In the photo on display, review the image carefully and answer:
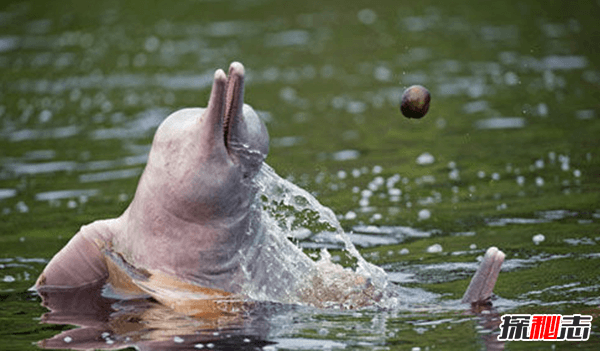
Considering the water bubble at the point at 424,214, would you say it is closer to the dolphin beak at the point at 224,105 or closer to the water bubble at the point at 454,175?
the water bubble at the point at 454,175

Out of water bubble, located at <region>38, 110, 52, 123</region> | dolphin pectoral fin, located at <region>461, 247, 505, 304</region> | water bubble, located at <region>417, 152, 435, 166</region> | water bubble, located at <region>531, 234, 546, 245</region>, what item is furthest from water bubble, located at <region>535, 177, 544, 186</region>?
water bubble, located at <region>38, 110, 52, 123</region>

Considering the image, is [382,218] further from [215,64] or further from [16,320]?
[215,64]

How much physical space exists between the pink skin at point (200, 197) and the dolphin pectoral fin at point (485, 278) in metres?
1.48

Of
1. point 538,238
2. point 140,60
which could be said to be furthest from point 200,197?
point 140,60

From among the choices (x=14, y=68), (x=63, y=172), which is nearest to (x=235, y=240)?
(x=63, y=172)

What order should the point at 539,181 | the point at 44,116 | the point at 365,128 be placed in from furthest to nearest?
1. the point at 44,116
2. the point at 365,128
3. the point at 539,181

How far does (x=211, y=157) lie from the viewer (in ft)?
23.9

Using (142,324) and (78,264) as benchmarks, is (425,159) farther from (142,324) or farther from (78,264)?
(142,324)

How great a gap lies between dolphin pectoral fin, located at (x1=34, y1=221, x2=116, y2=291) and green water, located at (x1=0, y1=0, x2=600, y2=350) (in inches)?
9.7

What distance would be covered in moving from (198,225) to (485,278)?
189cm

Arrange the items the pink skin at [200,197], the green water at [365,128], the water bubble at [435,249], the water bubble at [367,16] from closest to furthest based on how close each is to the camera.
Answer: the pink skin at [200,197] → the green water at [365,128] → the water bubble at [435,249] → the water bubble at [367,16]

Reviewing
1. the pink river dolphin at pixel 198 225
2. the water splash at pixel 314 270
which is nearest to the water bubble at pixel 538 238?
the water splash at pixel 314 270

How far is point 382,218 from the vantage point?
35.4 ft

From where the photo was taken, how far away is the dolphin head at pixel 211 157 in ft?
23.7
